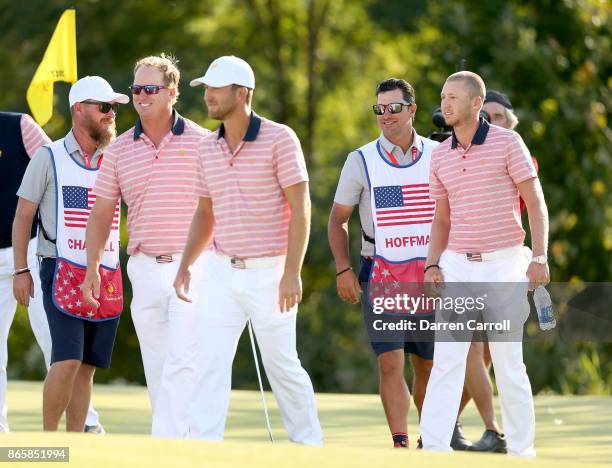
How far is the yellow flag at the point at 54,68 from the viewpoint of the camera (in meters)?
11.8

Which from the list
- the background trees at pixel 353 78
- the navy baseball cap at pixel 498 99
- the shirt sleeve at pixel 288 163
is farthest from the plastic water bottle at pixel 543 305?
the background trees at pixel 353 78

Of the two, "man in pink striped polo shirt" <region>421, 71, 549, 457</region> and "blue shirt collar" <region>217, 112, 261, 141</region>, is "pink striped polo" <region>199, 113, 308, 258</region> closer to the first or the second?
"blue shirt collar" <region>217, 112, 261, 141</region>

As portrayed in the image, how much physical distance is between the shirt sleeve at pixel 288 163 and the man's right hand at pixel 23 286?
6.57 ft

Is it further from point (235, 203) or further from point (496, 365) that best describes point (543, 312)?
point (235, 203)

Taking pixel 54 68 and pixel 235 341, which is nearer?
pixel 235 341

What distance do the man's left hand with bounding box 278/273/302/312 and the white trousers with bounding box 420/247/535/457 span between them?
1.00m

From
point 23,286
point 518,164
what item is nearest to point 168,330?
point 23,286

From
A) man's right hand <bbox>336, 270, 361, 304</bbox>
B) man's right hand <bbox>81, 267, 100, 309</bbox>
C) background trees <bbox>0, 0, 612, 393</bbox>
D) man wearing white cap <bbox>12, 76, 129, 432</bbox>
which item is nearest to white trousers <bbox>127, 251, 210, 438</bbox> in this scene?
man's right hand <bbox>81, 267, 100, 309</bbox>

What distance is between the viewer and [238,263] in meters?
8.45

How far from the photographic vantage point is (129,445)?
289 inches

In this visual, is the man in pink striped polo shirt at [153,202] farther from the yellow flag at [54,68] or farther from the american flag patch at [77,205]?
the yellow flag at [54,68]

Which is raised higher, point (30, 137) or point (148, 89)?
point (148, 89)

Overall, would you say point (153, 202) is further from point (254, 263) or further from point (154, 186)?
point (254, 263)

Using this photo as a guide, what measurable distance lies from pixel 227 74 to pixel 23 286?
6.64ft
